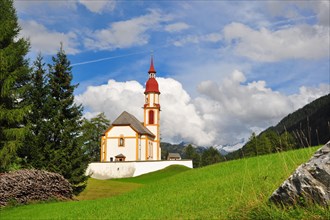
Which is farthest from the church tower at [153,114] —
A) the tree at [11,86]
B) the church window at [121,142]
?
the tree at [11,86]

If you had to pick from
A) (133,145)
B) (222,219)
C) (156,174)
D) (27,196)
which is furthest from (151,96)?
(222,219)

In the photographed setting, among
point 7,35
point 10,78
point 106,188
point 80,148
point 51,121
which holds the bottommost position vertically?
point 106,188

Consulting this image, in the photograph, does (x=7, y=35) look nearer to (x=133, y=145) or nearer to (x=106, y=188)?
(x=106, y=188)

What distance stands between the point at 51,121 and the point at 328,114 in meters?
132

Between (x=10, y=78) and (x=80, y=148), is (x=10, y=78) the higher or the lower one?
the higher one

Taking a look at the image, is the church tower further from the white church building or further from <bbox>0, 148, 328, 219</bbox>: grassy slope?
<bbox>0, 148, 328, 219</bbox>: grassy slope

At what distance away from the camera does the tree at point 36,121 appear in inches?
992

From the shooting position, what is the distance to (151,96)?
253 feet

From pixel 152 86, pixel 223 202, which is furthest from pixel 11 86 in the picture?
pixel 152 86

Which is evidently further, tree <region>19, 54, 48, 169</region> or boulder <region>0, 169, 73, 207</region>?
tree <region>19, 54, 48, 169</region>

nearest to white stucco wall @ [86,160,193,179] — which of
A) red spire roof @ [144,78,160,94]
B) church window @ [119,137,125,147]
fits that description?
church window @ [119,137,125,147]

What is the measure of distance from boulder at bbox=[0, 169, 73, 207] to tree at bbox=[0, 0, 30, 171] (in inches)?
83.9

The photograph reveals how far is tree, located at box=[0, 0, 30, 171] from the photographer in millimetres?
21969

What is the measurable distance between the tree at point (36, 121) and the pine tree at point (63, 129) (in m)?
0.46
